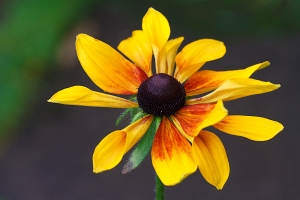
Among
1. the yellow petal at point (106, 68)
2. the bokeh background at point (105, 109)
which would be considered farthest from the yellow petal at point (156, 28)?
the bokeh background at point (105, 109)

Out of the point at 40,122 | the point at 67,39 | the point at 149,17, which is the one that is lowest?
the point at 40,122

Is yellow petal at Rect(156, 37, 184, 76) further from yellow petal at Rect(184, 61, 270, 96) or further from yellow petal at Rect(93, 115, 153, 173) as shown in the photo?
yellow petal at Rect(93, 115, 153, 173)

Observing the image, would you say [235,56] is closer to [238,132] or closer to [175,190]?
[175,190]

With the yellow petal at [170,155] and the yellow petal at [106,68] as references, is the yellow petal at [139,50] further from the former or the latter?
the yellow petal at [170,155]

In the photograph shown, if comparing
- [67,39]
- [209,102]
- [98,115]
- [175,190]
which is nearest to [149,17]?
[209,102]

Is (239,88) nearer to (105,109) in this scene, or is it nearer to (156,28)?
(156,28)

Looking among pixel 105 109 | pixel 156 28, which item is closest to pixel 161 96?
pixel 156 28
